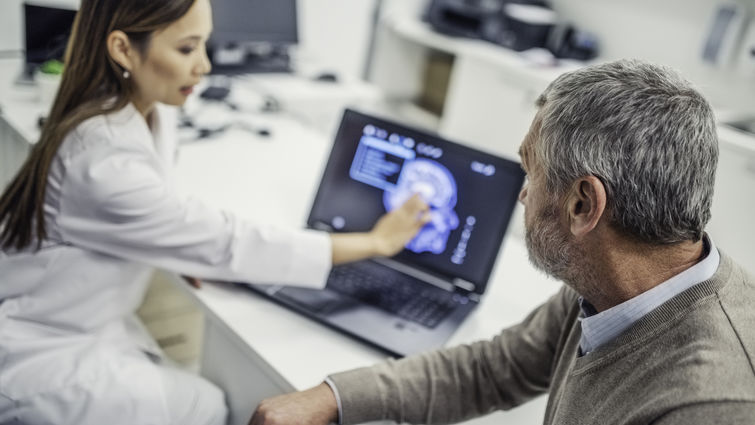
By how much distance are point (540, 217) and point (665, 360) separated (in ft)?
0.78

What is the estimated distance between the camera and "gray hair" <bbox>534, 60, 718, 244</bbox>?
2.31ft

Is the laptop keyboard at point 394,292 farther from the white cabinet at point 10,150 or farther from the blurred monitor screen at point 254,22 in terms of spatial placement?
the blurred monitor screen at point 254,22

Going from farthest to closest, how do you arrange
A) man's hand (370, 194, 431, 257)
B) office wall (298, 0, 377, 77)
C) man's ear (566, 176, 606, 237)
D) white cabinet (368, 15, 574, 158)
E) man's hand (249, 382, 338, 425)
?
office wall (298, 0, 377, 77)
white cabinet (368, 15, 574, 158)
man's hand (370, 194, 431, 257)
man's hand (249, 382, 338, 425)
man's ear (566, 176, 606, 237)

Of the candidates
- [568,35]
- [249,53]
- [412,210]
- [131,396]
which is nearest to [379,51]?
[568,35]

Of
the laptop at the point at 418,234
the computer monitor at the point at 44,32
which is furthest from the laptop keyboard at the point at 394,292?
the computer monitor at the point at 44,32

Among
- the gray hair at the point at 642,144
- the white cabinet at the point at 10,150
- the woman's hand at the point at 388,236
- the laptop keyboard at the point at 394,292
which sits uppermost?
the gray hair at the point at 642,144

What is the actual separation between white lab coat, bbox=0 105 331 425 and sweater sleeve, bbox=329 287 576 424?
0.28 m

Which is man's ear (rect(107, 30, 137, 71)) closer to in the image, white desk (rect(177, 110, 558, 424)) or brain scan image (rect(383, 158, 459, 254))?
white desk (rect(177, 110, 558, 424))

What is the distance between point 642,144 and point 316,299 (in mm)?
673

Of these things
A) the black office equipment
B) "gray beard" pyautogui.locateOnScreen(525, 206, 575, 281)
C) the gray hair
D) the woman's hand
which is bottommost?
the woman's hand

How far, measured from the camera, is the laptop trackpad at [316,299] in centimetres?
114

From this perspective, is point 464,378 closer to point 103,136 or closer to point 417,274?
point 417,274

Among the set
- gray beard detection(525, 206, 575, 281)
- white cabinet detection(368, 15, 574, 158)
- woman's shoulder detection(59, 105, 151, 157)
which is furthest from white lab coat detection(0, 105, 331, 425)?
white cabinet detection(368, 15, 574, 158)

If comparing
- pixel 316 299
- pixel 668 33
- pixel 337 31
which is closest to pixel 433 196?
pixel 316 299
